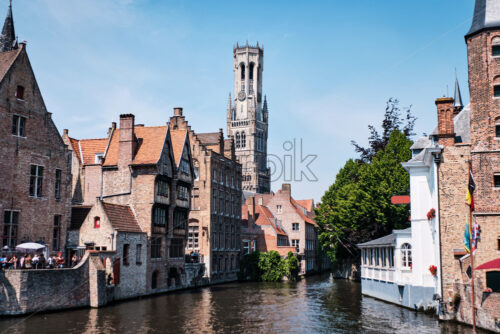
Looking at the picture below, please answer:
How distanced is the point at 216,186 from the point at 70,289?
93.6 ft

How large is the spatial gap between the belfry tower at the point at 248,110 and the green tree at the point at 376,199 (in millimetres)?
101494

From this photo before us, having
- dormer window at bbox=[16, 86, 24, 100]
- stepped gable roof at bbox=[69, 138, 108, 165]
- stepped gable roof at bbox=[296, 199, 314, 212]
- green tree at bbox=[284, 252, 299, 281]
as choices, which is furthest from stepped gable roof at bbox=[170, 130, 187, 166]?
stepped gable roof at bbox=[296, 199, 314, 212]

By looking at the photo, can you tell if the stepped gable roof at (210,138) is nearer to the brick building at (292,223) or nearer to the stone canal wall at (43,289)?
the brick building at (292,223)

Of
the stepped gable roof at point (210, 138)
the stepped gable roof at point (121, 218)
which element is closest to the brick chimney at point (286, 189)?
the stepped gable roof at point (210, 138)

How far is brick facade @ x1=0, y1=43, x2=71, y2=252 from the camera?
108 ft

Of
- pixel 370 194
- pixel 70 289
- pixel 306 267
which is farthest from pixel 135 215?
pixel 306 267

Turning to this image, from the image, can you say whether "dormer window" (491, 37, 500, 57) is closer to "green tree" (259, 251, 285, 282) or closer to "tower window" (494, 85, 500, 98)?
"tower window" (494, 85, 500, 98)

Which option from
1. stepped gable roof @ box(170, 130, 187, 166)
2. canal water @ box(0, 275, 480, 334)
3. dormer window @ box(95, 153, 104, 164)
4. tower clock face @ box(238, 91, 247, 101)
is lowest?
canal water @ box(0, 275, 480, 334)

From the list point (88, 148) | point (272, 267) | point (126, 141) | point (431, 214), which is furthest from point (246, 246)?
point (431, 214)

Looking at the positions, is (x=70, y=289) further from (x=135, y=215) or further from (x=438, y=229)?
(x=438, y=229)

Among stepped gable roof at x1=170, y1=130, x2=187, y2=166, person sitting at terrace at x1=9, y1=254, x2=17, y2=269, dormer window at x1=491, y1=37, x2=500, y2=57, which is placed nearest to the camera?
dormer window at x1=491, y1=37, x2=500, y2=57

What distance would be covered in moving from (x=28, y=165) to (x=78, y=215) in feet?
22.5

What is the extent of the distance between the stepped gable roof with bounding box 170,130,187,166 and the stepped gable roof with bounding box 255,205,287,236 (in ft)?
79.7

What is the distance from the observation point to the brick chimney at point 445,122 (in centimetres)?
2748
